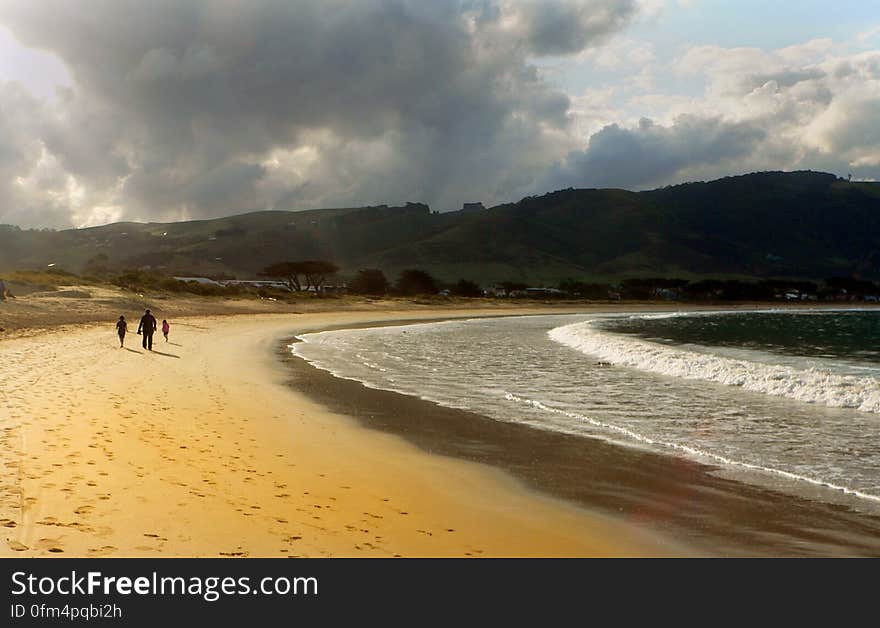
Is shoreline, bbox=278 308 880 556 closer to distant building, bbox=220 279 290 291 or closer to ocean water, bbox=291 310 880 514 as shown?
ocean water, bbox=291 310 880 514

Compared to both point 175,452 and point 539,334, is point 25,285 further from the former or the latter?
point 175,452

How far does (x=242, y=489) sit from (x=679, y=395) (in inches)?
525

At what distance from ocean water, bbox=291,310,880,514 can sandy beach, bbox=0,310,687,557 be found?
3.70 metres

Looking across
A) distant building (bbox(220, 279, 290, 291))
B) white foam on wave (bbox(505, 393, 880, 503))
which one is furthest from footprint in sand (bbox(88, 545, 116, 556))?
distant building (bbox(220, 279, 290, 291))

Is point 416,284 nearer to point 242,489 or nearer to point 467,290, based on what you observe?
point 467,290

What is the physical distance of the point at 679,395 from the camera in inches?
727

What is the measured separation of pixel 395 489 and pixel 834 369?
931 inches

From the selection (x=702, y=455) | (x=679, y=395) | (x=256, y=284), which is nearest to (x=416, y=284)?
(x=256, y=284)

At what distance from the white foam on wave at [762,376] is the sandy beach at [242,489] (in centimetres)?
1202

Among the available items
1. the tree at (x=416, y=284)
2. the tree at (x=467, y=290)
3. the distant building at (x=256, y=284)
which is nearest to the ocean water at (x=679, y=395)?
the distant building at (x=256, y=284)

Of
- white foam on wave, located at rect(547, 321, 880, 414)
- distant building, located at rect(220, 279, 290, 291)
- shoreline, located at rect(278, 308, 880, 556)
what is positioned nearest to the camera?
shoreline, located at rect(278, 308, 880, 556)

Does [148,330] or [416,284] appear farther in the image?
[416,284]

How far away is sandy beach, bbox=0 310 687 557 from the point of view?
6363mm

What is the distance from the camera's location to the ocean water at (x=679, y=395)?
11.0m
